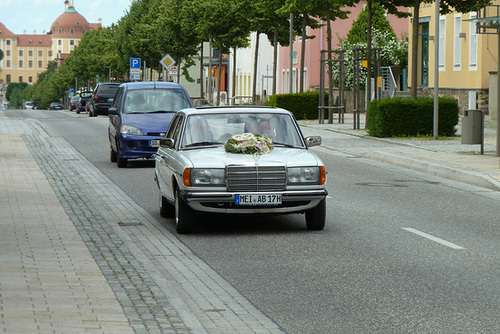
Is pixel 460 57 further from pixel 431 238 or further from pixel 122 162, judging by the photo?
pixel 431 238

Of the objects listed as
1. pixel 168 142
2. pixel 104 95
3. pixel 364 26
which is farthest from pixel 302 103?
pixel 168 142

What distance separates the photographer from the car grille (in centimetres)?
1123

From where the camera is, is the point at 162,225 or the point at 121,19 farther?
the point at 121,19

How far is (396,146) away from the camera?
2719 centimetres

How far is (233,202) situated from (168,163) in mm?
1517

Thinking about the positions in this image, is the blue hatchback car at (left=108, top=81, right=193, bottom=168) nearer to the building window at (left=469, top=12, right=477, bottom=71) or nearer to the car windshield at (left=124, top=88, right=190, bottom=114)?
the car windshield at (left=124, top=88, right=190, bottom=114)

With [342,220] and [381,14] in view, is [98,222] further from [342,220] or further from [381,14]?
[381,14]

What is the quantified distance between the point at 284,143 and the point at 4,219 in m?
3.39

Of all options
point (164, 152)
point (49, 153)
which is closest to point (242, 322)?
point (164, 152)

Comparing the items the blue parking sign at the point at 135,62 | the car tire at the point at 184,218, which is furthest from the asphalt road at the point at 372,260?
the blue parking sign at the point at 135,62

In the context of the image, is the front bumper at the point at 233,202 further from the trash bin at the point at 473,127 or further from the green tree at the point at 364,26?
the green tree at the point at 364,26

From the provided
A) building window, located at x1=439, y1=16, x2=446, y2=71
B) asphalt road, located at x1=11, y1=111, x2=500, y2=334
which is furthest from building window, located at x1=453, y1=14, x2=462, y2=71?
asphalt road, located at x1=11, y1=111, x2=500, y2=334

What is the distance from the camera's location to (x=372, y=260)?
31.6 feet

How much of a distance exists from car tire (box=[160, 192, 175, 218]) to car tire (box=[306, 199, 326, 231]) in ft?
6.50
